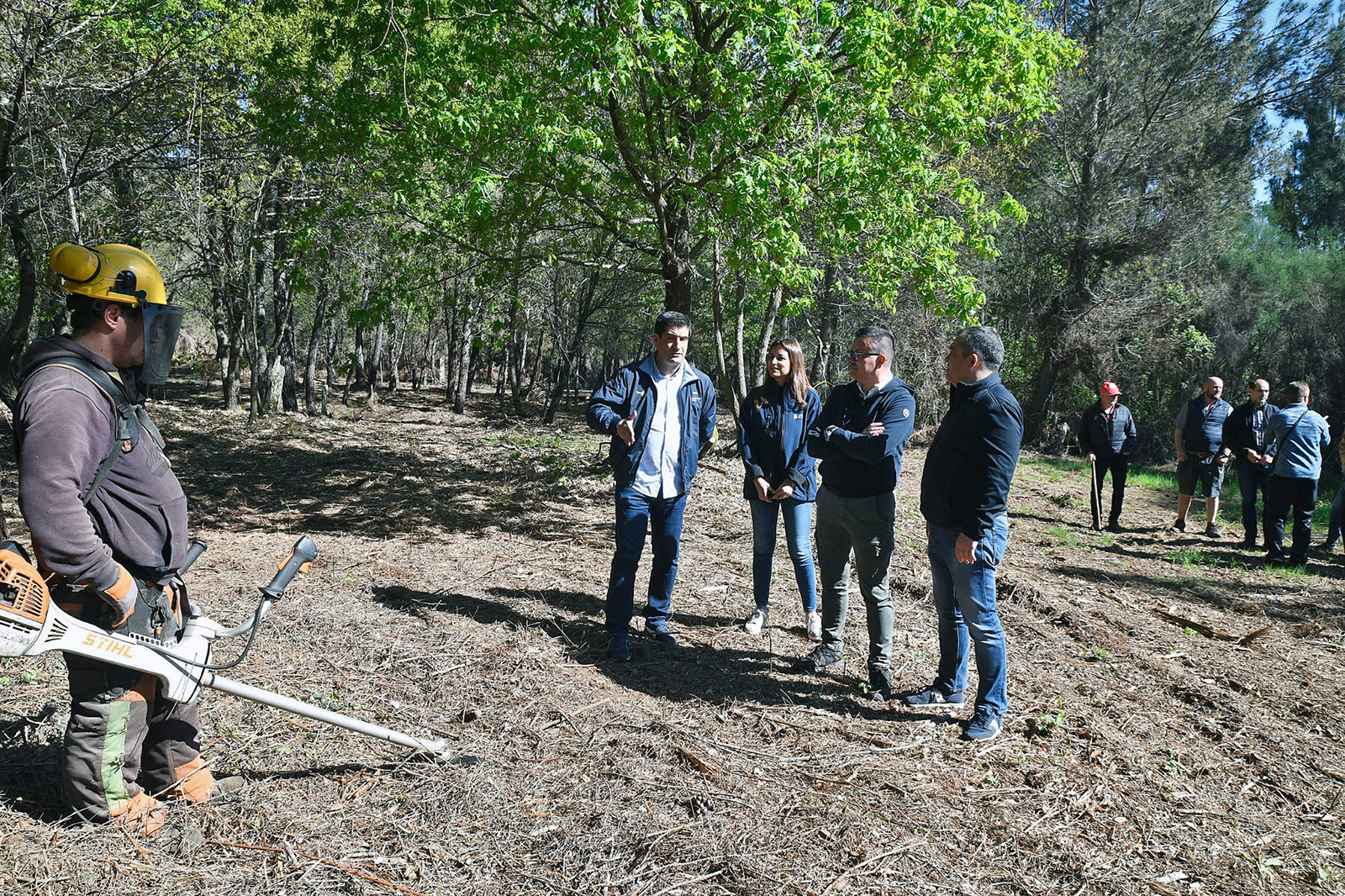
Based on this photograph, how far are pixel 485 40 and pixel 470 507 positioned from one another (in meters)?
5.12

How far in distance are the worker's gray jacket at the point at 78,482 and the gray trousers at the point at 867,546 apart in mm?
3244

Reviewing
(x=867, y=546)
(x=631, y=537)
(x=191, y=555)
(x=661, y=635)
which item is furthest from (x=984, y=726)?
(x=191, y=555)

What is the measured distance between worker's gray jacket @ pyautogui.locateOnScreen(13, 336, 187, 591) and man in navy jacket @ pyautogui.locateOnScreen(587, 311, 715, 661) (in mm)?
2562

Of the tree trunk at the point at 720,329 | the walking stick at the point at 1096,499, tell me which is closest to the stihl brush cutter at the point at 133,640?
the tree trunk at the point at 720,329

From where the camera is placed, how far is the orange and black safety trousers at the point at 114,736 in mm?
2836

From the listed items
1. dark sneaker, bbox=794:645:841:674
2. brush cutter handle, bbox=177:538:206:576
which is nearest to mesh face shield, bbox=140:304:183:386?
brush cutter handle, bbox=177:538:206:576

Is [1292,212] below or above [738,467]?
above

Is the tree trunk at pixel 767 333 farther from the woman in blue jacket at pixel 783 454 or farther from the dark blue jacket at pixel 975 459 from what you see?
the dark blue jacket at pixel 975 459

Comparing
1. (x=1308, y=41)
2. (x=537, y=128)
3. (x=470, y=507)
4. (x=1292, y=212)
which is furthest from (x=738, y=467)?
(x=1292, y=212)

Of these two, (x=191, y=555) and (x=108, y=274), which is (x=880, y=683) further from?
(x=108, y=274)

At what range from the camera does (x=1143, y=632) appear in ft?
21.0

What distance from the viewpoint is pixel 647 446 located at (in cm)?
513

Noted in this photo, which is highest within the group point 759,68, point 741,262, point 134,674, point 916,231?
point 759,68

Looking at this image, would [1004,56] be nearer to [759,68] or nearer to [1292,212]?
[759,68]
